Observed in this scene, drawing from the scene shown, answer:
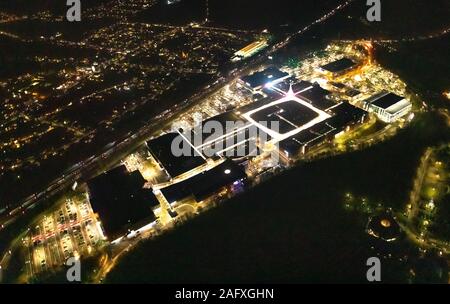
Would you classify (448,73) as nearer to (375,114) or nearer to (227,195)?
(375,114)

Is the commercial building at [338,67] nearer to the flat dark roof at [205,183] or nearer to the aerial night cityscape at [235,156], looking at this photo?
the aerial night cityscape at [235,156]

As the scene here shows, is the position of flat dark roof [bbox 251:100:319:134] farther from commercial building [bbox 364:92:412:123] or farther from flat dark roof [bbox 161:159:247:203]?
flat dark roof [bbox 161:159:247:203]

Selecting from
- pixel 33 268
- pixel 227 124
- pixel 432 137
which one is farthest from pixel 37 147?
pixel 432 137

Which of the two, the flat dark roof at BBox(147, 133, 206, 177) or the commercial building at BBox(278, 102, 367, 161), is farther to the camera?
the commercial building at BBox(278, 102, 367, 161)

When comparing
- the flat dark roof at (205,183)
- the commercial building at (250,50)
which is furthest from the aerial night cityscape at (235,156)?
the commercial building at (250,50)

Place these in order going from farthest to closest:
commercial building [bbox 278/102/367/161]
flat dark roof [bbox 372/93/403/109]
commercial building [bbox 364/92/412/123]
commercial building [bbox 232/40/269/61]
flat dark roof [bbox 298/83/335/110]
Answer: commercial building [bbox 232/40/269/61], flat dark roof [bbox 298/83/335/110], flat dark roof [bbox 372/93/403/109], commercial building [bbox 364/92/412/123], commercial building [bbox 278/102/367/161]

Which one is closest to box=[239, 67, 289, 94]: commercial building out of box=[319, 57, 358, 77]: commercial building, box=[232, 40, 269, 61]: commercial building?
box=[319, 57, 358, 77]: commercial building

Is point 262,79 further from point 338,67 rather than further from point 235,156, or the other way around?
point 235,156
